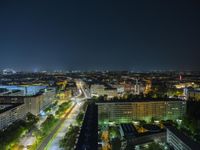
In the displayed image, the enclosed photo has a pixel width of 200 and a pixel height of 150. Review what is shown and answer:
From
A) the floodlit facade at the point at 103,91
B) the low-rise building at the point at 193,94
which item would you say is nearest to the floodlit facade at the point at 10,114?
the floodlit facade at the point at 103,91

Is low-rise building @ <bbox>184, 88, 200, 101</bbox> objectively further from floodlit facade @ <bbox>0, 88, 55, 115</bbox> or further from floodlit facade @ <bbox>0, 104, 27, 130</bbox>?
floodlit facade @ <bbox>0, 104, 27, 130</bbox>

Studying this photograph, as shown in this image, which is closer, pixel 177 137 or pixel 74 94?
pixel 177 137

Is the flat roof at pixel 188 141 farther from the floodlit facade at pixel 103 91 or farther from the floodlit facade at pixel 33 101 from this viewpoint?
the floodlit facade at pixel 103 91

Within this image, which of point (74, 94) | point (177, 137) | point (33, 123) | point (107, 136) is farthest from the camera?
point (74, 94)

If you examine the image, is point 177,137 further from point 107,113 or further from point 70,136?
point 107,113

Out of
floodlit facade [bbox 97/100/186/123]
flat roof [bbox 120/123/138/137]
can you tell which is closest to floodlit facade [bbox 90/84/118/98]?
floodlit facade [bbox 97/100/186/123]

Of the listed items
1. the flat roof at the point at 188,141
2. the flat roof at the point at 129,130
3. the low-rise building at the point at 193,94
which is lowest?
the flat roof at the point at 129,130

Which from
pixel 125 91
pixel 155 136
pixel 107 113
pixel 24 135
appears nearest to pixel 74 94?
pixel 125 91
